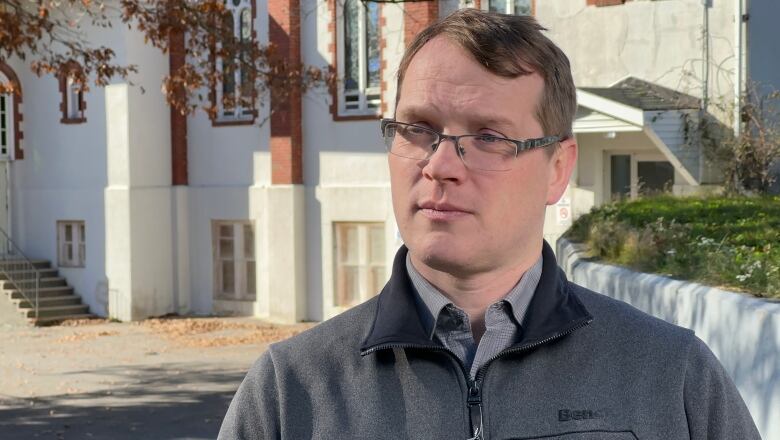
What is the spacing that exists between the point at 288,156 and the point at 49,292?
7.28 m

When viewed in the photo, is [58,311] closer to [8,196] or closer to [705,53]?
[8,196]

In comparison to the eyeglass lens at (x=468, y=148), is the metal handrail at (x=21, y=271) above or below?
below

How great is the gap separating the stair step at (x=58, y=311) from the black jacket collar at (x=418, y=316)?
27.4 metres

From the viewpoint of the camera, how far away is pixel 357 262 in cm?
2712

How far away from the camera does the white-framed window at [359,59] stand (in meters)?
26.8

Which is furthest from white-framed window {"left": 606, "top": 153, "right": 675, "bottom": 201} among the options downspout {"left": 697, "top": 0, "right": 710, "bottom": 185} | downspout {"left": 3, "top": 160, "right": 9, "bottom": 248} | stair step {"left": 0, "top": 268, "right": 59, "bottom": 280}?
downspout {"left": 3, "top": 160, "right": 9, "bottom": 248}

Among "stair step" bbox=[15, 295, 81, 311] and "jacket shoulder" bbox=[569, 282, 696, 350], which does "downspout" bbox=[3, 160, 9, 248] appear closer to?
"stair step" bbox=[15, 295, 81, 311]

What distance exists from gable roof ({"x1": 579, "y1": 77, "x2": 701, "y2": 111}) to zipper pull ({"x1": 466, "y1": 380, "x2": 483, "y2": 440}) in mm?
18855

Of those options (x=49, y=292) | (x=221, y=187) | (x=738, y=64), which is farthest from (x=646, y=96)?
(x=49, y=292)

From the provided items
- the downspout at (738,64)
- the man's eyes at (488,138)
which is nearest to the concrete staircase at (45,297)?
the downspout at (738,64)

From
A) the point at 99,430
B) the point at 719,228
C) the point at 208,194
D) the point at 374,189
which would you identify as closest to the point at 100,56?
the point at 99,430

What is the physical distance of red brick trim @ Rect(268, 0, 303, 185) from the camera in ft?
89.2

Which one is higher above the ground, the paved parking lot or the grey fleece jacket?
the grey fleece jacket

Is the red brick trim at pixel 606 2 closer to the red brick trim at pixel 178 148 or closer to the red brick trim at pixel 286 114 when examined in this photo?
the red brick trim at pixel 286 114
